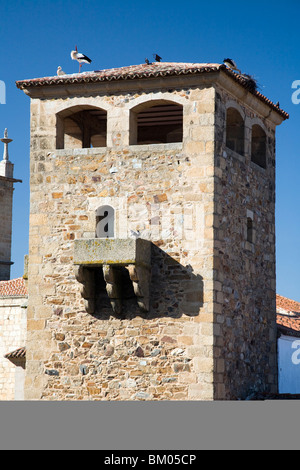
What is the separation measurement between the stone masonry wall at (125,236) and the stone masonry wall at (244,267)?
383 millimetres

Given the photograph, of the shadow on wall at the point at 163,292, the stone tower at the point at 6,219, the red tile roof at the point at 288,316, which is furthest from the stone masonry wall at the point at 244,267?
the stone tower at the point at 6,219

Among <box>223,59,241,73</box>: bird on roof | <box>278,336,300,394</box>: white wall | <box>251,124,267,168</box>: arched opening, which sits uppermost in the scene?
<box>223,59,241,73</box>: bird on roof

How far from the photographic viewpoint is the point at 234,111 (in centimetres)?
2150

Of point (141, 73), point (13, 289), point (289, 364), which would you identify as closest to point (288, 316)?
point (289, 364)

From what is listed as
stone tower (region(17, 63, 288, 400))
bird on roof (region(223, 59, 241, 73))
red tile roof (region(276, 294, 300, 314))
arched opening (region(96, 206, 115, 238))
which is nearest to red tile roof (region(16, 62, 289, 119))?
stone tower (region(17, 63, 288, 400))

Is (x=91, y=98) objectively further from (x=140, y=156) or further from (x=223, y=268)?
(x=223, y=268)

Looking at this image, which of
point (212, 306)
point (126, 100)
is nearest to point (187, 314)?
point (212, 306)

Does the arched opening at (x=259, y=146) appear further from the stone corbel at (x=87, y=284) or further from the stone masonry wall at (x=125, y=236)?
the stone corbel at (x=87, y=284)

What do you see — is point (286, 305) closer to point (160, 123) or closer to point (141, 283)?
point (160, 123)

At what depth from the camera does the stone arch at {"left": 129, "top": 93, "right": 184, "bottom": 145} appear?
805 inches

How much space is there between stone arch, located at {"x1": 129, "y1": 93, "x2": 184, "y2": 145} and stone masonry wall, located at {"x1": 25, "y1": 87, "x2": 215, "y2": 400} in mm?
88

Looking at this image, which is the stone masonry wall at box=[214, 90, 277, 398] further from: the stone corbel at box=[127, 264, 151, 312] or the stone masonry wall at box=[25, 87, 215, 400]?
the stone corbel at box=[127, 264, 151, 312]

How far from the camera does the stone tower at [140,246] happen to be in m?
19.5

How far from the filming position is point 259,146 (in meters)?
22.9
